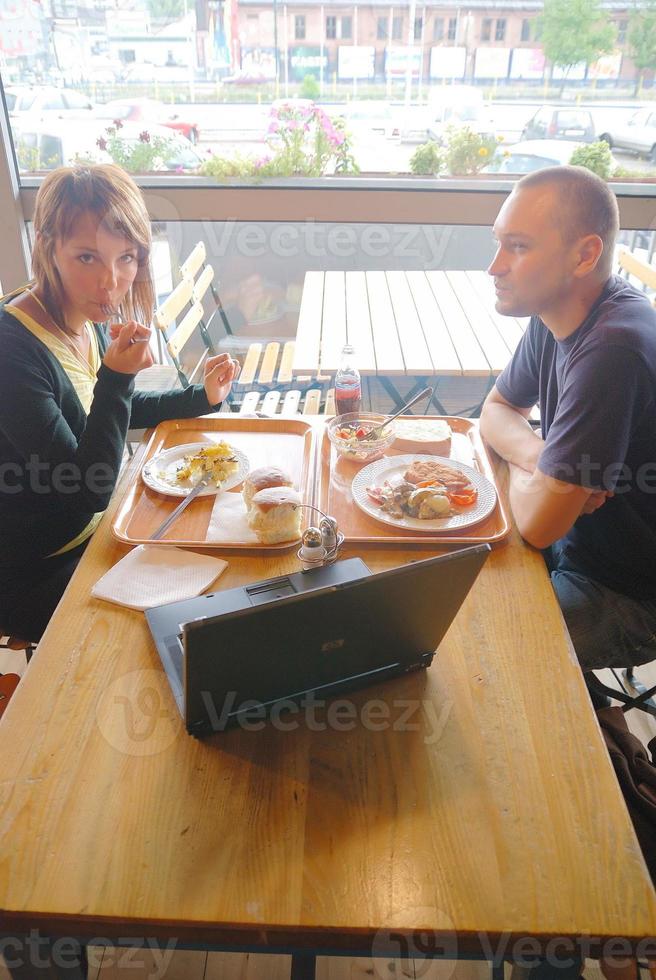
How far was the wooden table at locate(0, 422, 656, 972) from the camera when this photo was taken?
0.78 meters

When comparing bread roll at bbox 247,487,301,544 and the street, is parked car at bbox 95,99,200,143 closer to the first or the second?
the street

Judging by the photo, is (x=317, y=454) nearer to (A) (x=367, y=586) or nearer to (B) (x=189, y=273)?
(A) (x=367, y=586)

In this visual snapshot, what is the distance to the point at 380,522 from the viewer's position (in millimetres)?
1394

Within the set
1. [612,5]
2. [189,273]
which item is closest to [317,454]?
[189,273]

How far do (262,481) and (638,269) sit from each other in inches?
75.1

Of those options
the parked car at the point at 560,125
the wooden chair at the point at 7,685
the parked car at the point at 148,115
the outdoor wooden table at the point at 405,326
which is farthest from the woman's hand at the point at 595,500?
the parked car at the point at 148,115

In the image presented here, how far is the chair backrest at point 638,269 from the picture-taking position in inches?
98.1

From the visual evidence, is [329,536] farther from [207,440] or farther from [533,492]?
[207,440]

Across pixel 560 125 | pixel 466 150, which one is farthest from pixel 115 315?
pixel 560 125

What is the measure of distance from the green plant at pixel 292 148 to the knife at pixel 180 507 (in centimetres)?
163

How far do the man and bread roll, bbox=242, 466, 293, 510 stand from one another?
1.53 feet

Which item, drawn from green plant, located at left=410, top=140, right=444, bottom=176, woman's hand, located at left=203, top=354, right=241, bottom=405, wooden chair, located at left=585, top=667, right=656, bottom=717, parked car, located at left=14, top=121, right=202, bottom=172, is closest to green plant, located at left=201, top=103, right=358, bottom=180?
parked car, located at left=14, top=121, right=202, bottom=172

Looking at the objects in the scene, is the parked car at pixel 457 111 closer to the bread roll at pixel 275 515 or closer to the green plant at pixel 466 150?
the green plant at pixel 466 150

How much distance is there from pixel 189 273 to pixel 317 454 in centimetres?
140
